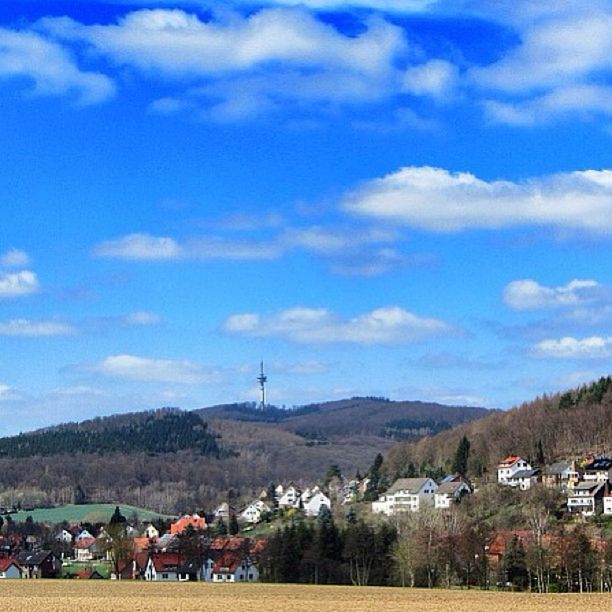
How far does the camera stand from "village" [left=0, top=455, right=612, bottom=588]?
9581cm

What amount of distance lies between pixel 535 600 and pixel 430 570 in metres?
22.0

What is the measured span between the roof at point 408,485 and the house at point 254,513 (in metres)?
20.2

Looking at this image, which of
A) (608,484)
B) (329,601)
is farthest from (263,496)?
(329,601)

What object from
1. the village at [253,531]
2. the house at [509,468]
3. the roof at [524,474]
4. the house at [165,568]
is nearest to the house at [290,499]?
the village at [253,531]

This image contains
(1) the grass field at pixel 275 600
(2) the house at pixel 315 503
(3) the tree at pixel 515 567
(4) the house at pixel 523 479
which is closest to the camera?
(1) the grass field at pixel 275 600

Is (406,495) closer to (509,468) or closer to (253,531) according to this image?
(509,468)

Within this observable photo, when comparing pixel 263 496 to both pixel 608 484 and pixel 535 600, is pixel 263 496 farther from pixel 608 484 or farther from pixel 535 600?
pixel 535 600

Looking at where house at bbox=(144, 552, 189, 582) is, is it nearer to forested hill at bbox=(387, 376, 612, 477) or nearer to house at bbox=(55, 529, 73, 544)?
house at bbox=(55, 529, 73, 544)

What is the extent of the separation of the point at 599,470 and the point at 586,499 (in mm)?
13126

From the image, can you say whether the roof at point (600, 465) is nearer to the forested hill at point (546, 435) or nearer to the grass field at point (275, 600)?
the forested hill at point (546, 435)

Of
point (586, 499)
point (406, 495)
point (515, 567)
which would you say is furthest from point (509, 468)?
point (515, 567)

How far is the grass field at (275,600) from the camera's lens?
4841 cm

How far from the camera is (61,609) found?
48188 mm

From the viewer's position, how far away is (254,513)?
16300 cm
